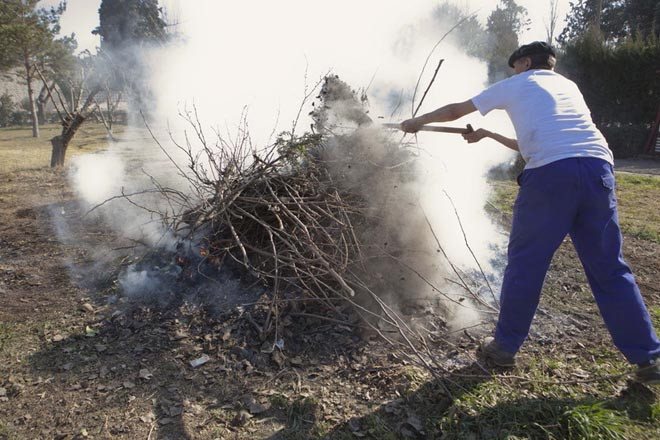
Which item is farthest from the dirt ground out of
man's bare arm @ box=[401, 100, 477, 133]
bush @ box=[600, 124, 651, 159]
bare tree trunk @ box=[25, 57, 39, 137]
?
bare tree trunk @ box=[25, 57, 39, 137]

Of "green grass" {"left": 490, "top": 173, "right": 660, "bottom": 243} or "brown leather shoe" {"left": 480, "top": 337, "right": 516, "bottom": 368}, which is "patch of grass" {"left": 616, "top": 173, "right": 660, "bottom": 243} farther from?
"brown leather shoe" {"left": 480, "top": 337, "right": 516, "bottom": 368}

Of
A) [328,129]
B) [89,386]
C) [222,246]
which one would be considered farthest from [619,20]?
[89,386]

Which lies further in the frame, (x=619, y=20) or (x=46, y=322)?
(x=619, y=20)

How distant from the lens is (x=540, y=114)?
2680mm

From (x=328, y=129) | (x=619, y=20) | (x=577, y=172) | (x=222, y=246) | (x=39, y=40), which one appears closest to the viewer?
(x=577, y=172)

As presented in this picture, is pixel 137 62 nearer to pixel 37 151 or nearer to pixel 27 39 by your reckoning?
pixel 37 151

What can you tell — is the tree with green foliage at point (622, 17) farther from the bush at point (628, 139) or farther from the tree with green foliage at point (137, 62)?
the tree with green foliage at point (137, 62)

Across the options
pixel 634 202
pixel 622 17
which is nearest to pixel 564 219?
pixel 634 202

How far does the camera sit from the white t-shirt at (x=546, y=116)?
102 inches

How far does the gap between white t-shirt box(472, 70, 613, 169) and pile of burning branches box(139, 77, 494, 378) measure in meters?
1.22

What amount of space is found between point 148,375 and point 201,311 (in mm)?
726

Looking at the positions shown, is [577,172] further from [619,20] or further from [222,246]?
[619,20]

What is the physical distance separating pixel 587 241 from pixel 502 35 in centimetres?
2217

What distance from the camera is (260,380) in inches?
110
